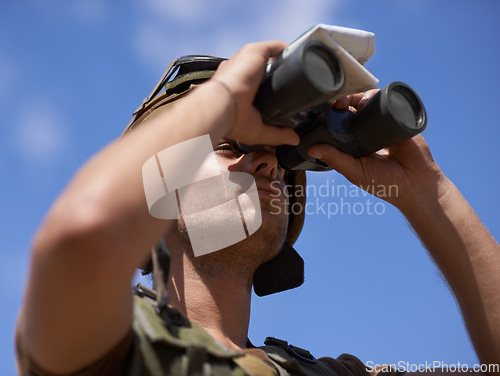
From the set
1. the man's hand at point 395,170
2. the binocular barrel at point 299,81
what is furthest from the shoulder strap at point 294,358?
the binocular barrel at point 299,81

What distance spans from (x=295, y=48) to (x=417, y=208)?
3.22ft

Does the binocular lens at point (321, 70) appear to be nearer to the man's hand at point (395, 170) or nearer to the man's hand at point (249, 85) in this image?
the man's hand at point (249, 85)

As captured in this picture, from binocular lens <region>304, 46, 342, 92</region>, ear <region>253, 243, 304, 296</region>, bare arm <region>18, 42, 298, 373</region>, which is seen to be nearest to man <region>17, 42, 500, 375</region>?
bare arm <region>18, 42, 298, 373</region>

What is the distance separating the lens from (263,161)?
2854 mm

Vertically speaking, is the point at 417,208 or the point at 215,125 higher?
the point at 215,125

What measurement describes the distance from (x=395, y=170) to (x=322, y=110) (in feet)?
1.57

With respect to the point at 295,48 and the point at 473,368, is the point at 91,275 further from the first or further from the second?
the point at 473,368

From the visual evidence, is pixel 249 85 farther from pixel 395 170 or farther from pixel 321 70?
pixel 395 170

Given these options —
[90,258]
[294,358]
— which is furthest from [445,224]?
[90,258]

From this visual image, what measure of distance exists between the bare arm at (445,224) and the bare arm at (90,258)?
1143mm

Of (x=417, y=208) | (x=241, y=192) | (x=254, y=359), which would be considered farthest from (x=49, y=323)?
(x=417, y=208)

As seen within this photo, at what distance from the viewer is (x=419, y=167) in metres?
2.65

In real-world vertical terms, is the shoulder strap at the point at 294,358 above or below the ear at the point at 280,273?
below

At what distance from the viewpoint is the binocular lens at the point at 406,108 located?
2.36m
